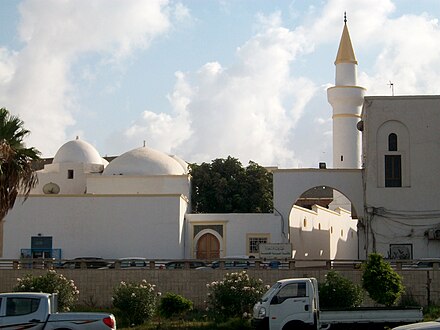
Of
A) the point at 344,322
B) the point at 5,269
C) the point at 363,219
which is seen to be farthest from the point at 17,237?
the point at 344,322

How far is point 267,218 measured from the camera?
38.8 metres

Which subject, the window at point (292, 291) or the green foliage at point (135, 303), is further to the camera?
the green foliage at point (135, 303)

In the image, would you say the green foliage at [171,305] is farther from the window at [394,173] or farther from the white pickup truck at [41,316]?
the window at [394,173]

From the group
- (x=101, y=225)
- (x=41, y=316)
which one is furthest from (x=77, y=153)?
(x=41, y=316)

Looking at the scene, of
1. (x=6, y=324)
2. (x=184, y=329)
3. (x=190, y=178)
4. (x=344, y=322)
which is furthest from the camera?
(x=190, y=178)

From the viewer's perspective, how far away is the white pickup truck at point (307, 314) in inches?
774

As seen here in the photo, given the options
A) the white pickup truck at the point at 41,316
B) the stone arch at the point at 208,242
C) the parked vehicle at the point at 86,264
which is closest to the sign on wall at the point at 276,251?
the parked vehicle at the point at 86,264

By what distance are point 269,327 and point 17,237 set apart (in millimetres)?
20239

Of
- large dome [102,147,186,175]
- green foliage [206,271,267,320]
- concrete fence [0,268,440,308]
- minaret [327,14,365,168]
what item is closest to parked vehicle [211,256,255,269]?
concrete fence [0,268,440,308]

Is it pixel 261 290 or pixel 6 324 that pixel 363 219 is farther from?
pixel 6 324

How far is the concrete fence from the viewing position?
91.4 feet

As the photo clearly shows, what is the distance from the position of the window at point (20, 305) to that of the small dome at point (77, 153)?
29.7 metres

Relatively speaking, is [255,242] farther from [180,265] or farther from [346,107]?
[346,107]

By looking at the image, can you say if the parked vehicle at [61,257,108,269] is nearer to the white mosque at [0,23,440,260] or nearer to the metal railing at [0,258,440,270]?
the metal railing at [0,258,440,270]
